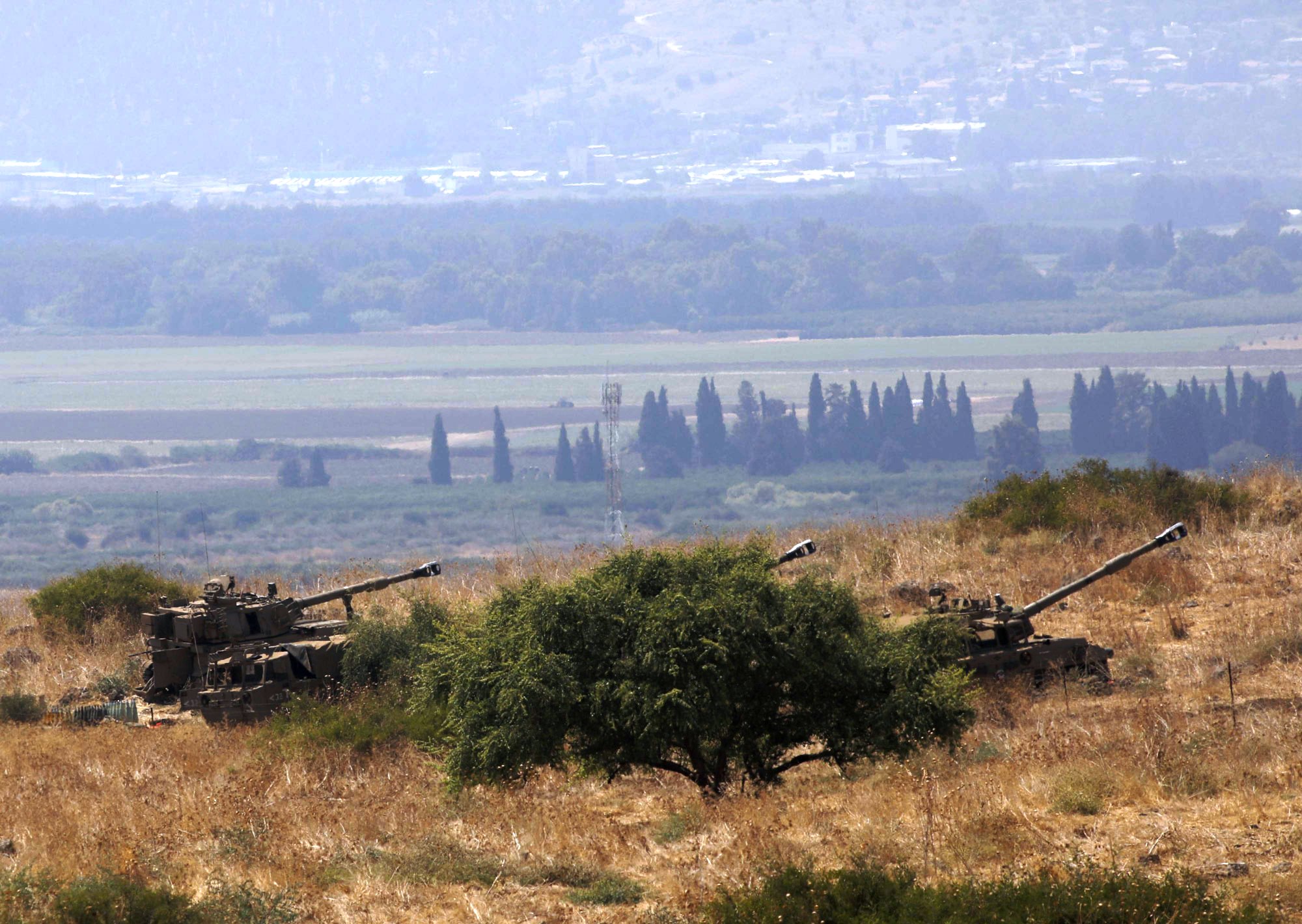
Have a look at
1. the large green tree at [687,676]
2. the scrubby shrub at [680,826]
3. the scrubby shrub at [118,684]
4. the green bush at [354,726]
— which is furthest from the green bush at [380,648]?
the scrubby shrub at [680,826]

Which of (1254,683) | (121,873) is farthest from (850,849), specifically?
(1254,683)

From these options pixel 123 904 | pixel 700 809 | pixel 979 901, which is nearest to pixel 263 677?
pixel 700 809

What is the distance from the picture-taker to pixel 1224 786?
1666 centimetres

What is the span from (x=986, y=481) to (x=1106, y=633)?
12662mm

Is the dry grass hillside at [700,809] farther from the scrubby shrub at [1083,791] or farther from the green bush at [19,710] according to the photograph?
the green bush at [19,710]

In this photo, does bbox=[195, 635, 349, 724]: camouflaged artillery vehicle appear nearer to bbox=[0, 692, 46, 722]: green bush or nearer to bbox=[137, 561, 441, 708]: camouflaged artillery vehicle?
bbox=[137, 561, 441, 708]: camouflaged artillery vehicle

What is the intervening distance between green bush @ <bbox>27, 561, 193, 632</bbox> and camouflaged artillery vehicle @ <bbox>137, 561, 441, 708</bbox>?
598 cm

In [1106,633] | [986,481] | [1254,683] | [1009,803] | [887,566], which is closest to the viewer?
[1009,803]

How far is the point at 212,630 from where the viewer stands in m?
29.2

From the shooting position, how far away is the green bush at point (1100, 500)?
1431 inches

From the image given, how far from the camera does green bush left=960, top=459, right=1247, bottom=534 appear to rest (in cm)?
3634

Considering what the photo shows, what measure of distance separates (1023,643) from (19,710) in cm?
1727

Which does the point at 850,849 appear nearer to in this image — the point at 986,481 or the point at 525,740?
the point at 525,740

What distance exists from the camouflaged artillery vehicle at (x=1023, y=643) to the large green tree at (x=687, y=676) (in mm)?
5747
